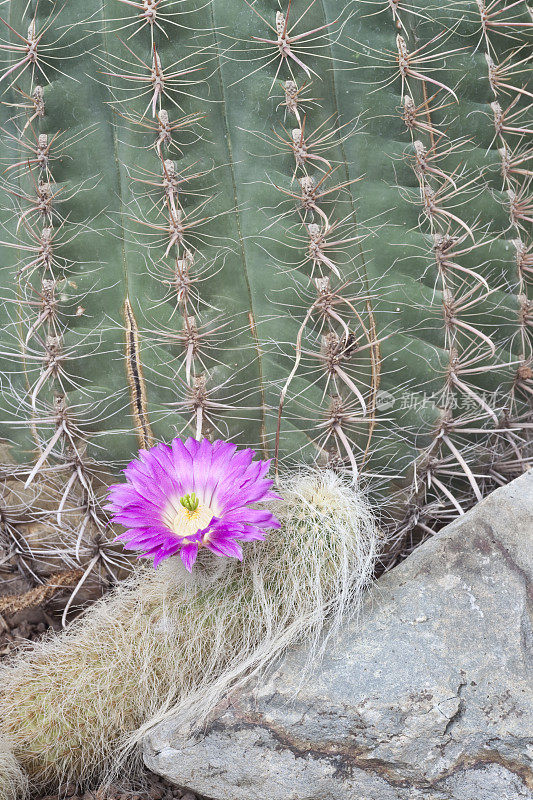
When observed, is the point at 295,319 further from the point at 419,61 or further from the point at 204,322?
the point at 419,61

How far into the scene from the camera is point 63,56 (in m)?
1.40

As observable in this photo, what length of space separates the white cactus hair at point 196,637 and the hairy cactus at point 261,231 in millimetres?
198

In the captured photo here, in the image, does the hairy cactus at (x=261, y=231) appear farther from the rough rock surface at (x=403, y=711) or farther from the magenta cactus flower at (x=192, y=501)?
the rough rock surface at (x=403, y=711)

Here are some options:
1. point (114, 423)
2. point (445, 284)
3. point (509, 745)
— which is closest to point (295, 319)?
point (445, 284)

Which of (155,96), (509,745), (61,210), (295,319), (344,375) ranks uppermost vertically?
(155,96)

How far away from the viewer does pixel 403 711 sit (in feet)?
4.05

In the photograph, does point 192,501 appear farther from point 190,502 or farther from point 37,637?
point 37,637

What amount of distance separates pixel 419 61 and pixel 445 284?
420 mm

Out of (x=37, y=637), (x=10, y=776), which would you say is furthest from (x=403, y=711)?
(x=37, y=637)

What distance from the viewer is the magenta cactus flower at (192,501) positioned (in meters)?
1.30

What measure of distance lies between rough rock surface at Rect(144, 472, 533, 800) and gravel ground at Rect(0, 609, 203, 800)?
13cm

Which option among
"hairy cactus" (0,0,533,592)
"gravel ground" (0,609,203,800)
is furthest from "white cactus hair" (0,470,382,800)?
"hairy cactus" (0,0,533,592)

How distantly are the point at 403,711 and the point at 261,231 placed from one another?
2.85 ft

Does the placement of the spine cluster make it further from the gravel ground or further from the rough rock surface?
the gravel ground
